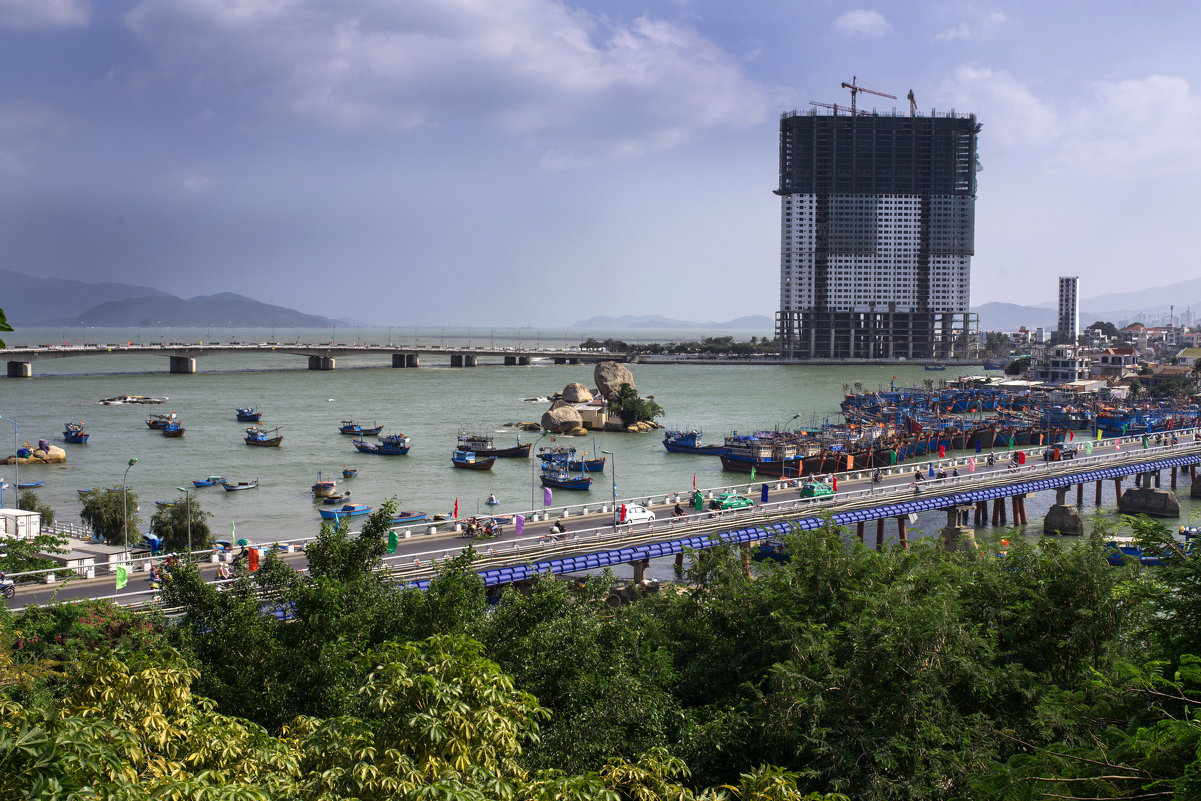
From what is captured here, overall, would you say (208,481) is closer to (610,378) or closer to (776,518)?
(776,518)

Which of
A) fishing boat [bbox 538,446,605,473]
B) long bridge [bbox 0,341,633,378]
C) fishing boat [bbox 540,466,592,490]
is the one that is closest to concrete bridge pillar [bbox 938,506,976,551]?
fishing boat [bbox 540,466,592,490]

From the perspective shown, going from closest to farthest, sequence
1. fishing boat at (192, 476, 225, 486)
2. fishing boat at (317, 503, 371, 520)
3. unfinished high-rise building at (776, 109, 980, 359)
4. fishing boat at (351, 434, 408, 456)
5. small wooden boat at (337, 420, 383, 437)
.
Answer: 1. fishing boat at (317, 503, 371, 520)
2. fishing boat at (192, 476, 225, 486)
3. fishing boat at (351, 434, 408, 456)
4. small wooden boat at (337, 420, 383, 437)
5. unfinished high-rise building at (776, 109, 980, 359)

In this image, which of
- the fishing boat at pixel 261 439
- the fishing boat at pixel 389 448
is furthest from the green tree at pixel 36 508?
the fishing boat at pixel 261 439

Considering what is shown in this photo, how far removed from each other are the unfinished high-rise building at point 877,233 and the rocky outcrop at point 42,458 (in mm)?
130966

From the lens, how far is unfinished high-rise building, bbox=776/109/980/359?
17088cm

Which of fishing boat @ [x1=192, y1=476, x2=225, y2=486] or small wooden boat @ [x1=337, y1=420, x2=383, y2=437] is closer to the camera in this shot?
fishing boat @ [x1=192, y1=476, x2=225, y2=486]

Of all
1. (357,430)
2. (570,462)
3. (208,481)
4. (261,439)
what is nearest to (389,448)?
(357,430)

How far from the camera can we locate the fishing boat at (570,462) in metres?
49.7

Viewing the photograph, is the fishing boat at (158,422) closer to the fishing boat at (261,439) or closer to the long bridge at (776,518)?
the fishing boat at (261,439)

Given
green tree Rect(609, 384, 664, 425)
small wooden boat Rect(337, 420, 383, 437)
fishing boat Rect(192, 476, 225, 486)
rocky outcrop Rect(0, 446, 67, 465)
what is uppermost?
green tree Rect(609, 384, 664, 425)

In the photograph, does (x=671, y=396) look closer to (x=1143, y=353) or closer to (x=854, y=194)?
(x=854, y=194)

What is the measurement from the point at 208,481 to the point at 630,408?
109 ft

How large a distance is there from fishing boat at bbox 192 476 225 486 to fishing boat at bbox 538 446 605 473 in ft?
49.5

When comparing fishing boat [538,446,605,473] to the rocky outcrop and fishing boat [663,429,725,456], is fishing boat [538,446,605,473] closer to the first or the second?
fishing boat [663,429,725,456]
